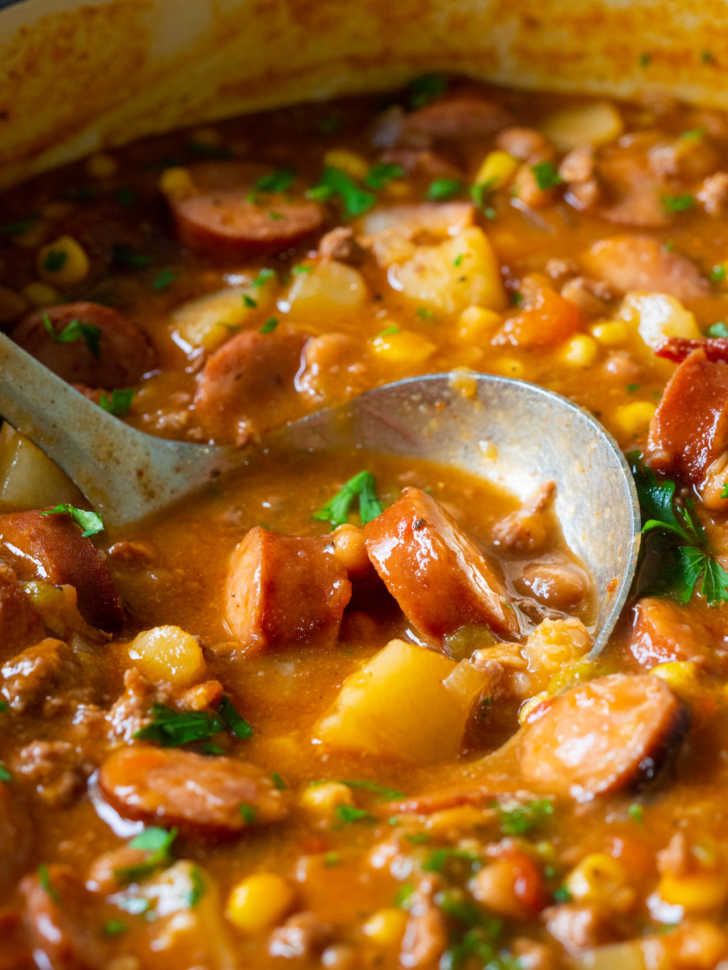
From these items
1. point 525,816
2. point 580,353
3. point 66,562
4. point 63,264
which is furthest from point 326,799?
point 63,264

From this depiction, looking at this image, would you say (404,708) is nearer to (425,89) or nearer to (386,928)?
(386,928)

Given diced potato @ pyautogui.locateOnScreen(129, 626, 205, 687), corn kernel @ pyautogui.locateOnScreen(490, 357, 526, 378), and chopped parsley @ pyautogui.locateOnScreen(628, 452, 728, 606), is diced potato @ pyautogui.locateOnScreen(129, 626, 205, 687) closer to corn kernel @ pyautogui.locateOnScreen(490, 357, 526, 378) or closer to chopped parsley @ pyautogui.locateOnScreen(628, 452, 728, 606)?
chopped parsley @ pyautogui.locateOnScreen(628, 452, 728, 606)

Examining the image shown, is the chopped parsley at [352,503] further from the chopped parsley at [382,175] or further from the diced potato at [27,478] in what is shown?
the chopped parsley at [382,175]

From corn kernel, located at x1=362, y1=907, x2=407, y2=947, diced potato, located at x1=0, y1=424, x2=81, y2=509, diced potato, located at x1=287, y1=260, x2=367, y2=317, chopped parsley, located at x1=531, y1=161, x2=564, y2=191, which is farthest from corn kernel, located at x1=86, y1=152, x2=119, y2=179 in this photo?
corn kernel, located at x1=362, y1=907, x2=407, y2=947

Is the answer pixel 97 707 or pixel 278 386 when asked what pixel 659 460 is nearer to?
pixel 278 386

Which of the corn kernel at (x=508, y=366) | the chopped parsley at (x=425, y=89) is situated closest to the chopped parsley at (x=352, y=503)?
the corn kernel at (x=508, y=366)

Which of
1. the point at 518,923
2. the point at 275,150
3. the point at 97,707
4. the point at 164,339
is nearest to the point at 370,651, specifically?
the point at 97,707
